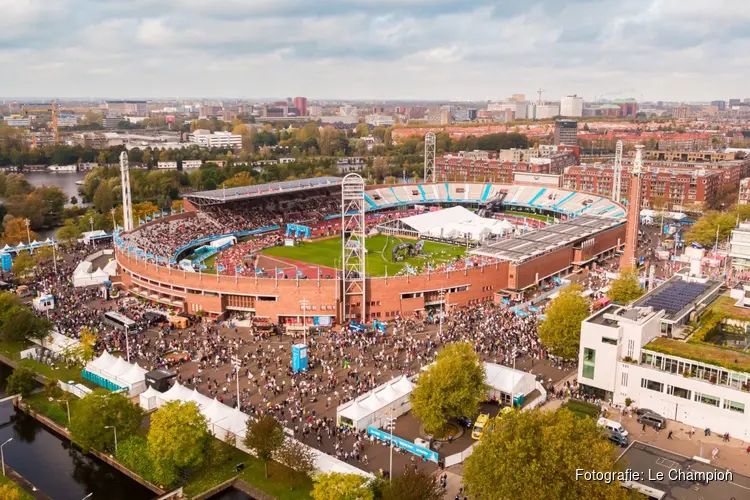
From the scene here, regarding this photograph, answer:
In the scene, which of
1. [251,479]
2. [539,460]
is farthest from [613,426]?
[251,479]

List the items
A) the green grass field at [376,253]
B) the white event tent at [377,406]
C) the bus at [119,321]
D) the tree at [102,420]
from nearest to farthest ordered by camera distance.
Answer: the tree at [102,420] → the white event tent at [377,406] → the bus at [119,321] → the green grass field at [376,253]

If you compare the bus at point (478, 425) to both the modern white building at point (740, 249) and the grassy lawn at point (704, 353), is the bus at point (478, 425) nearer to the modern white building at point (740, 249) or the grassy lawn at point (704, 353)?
the grassy lawn at point (704, 353)

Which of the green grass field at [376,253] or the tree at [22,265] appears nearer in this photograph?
the tree at [22,265]

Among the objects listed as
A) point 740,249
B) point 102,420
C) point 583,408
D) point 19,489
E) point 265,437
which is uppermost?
point 740,249

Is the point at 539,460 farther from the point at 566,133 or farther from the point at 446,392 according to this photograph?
the point at 566,133

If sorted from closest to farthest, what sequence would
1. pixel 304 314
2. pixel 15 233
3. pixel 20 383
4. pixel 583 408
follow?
pixel 583 408
pixel 20 383
pixel 304 314
pixel 15 233

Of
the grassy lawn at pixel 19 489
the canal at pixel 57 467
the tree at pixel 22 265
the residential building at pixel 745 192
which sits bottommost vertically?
the canal at pixel 57 467

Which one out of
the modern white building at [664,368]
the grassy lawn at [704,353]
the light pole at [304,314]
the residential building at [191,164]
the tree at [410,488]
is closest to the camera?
the tree at [410,488]

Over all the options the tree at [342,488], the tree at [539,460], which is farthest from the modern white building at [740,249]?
the tree at [342,488]
